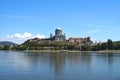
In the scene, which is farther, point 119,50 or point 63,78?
point 119,50

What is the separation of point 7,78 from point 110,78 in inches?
517

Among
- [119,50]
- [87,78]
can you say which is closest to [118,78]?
[87,78]

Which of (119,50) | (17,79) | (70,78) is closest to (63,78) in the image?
(70,78)

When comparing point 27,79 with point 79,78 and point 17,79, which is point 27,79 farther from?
point 79,78

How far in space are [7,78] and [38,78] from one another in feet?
12.8

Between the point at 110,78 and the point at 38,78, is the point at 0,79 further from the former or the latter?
the point at 110,78

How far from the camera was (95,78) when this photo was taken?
36.7 m

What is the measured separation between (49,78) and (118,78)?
8.87 metres

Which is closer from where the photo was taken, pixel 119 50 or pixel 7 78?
pixel 7 78

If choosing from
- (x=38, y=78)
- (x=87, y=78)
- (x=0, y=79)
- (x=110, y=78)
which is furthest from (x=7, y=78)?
(x=110, y=78)

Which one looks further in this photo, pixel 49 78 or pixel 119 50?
pixel 119 50

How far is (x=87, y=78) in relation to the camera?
36719 mm

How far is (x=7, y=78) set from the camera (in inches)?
1422

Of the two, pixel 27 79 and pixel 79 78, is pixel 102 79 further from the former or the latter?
pixel 27 79
